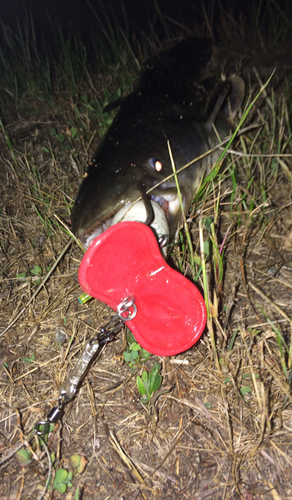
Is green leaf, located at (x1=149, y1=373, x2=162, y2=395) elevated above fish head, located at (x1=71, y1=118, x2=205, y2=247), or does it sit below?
below

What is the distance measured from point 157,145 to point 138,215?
0.46 m

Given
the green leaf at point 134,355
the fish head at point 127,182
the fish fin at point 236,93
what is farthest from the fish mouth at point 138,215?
the fish fin at point 236,93

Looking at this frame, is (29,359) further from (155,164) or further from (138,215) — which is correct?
(155,164)

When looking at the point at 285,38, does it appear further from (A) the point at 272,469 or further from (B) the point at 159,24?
Result: (A) the point at 272,469

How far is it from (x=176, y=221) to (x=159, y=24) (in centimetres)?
451

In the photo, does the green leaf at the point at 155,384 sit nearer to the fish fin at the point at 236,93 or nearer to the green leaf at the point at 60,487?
the green leaf at the point at 60,487

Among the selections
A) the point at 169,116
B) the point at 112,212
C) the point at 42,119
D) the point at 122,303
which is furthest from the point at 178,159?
the point at 42,119

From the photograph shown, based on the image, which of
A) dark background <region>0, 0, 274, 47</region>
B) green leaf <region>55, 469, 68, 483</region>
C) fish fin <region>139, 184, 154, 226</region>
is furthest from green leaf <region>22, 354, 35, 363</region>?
dark background <region>0, 0, 274, 47</region>

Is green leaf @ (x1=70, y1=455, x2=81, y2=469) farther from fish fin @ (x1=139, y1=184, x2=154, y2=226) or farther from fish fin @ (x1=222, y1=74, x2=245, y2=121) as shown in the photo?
fish fin @ (x1=222, y1=74, x2=245, y2=121)

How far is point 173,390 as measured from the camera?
5.19 feet

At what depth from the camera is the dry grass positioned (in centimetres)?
138

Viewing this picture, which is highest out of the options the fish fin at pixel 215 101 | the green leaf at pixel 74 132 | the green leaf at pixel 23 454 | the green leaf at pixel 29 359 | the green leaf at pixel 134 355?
the green leaf at pixel 74 132

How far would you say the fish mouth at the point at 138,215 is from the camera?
63.6 inches

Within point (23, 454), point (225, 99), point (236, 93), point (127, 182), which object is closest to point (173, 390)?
point (23, 454)
